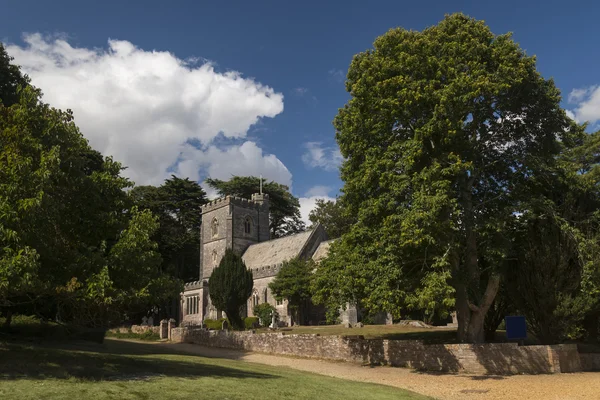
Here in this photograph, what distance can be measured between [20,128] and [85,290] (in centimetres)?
455

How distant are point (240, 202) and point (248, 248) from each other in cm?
574

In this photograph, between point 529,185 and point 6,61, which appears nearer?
point 529,185

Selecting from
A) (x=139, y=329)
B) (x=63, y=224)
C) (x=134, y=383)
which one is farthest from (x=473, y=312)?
(x=139, y=329)

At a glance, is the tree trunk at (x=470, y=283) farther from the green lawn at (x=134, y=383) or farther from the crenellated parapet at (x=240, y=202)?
the crenellated parapet at (x=240, y=202)

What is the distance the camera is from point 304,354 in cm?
2162

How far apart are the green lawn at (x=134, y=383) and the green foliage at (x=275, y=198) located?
55585 millimetres

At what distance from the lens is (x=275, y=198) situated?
69.6m

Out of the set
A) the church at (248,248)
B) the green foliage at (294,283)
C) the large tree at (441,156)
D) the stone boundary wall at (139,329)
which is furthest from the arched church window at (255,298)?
the large tree at (441,156)

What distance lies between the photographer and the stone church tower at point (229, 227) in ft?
181

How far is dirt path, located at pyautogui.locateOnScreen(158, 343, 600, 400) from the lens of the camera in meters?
12.1

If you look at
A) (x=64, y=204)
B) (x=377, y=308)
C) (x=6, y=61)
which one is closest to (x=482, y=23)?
(x=377, y=308)

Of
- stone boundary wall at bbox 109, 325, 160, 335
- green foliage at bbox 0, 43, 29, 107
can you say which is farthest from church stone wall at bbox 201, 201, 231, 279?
green foliage at bbox 0, 43, 29, 107

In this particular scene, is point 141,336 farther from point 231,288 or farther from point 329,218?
point 329,218

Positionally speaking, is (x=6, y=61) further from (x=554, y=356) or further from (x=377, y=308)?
(x=554, y=356)
